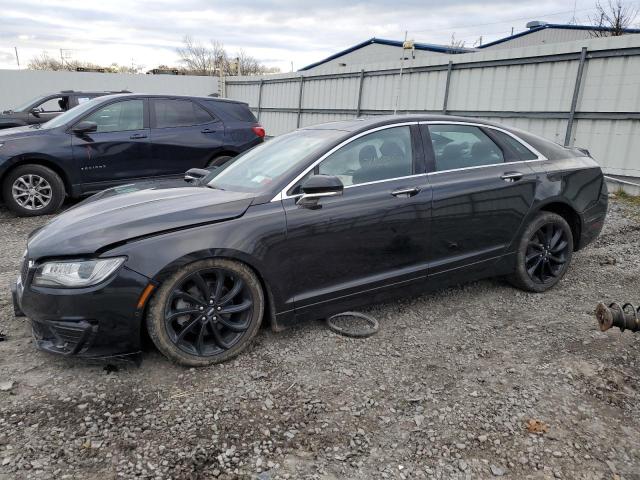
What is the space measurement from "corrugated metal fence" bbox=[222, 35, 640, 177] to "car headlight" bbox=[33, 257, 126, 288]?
804 cm

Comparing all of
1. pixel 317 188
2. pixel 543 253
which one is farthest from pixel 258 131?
pixel 317 188

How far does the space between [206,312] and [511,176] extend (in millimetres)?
2682

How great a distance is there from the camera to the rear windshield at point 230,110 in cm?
808

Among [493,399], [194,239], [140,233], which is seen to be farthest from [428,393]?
[140,233]

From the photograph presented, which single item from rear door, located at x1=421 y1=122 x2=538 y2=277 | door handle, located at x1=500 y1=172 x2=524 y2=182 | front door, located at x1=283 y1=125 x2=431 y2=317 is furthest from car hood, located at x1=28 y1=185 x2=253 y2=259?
door handle, located at x1=500 y1=172 x2=524 y2=182

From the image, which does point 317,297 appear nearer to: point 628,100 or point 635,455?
point 635,455

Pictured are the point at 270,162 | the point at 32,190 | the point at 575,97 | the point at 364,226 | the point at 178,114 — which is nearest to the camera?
the point at 364,226

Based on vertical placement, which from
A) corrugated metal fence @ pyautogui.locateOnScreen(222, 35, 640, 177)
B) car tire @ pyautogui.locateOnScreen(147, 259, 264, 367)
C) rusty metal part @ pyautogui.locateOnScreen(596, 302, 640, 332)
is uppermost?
corrugated metal fence @ pyautogui.locateOnScreen(222, 35, 640, 177)

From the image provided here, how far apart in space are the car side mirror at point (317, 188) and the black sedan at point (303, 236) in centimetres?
1

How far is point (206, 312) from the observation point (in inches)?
121

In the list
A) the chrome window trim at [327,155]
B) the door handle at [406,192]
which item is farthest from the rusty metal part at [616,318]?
the chrome window trim at [327,155]

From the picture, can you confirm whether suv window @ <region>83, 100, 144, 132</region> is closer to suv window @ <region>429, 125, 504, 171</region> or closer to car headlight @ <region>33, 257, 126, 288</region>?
car headlight @ <region>33, 257, 126, 288</region>

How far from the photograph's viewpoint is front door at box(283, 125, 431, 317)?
3.29m

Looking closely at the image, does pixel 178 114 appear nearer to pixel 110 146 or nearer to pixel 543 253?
pixel 110 146
